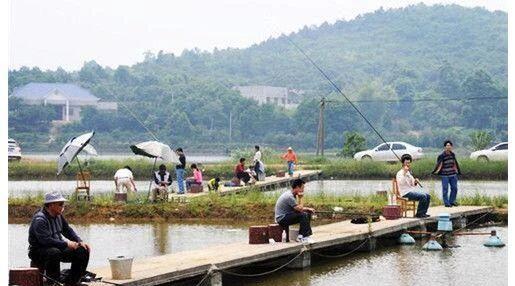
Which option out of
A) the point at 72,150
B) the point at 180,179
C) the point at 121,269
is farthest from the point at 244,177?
the point at 121,269

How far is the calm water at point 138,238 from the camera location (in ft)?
56.5

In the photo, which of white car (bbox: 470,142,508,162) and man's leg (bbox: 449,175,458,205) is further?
white car (bbox: 470,142,508,162)

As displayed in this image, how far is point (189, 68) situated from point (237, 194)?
348ft

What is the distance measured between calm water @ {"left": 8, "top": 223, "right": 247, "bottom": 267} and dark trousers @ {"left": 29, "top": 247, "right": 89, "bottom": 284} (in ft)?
14.1

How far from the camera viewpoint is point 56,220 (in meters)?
11.5

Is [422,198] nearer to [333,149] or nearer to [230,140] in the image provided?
[333,149]

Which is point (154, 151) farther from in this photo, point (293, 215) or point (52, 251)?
point (52, 251)

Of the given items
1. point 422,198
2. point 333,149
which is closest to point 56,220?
point 422,198

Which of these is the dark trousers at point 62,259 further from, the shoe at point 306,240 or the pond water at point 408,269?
the shoe at point 306,240

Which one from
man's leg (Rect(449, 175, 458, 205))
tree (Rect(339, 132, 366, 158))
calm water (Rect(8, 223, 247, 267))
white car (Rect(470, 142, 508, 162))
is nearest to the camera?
calm water (Rect(8, 223, 247, 267))

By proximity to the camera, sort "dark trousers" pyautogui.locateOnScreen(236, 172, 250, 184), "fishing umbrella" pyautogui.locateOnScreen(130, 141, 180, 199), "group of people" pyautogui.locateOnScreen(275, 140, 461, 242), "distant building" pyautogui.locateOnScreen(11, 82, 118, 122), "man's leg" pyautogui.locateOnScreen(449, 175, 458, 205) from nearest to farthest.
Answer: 1. "group of people" pyautogui.locateOnScreen(275, 140, 461, 242)
2. "man's leg" pyautogui.locateOnScreen(449, 175, 458, 205)
3. "fishing umbrella" pyautogui.locateOnScreen(130, 141, 180, 199)
4. "dark trousers" pyautogui.locateOnScreen(236, 172, 250, 184)
5. "distant building" pyautogui.locateOnScreen(11, 82, 118, 122)

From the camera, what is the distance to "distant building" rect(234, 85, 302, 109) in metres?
113

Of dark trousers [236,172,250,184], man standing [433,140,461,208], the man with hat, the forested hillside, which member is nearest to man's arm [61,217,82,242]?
the man with hat

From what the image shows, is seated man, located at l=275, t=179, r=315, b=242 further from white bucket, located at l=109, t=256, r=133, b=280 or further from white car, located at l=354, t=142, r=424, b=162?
white car, located at l=354, t=142, r=424, b=162
